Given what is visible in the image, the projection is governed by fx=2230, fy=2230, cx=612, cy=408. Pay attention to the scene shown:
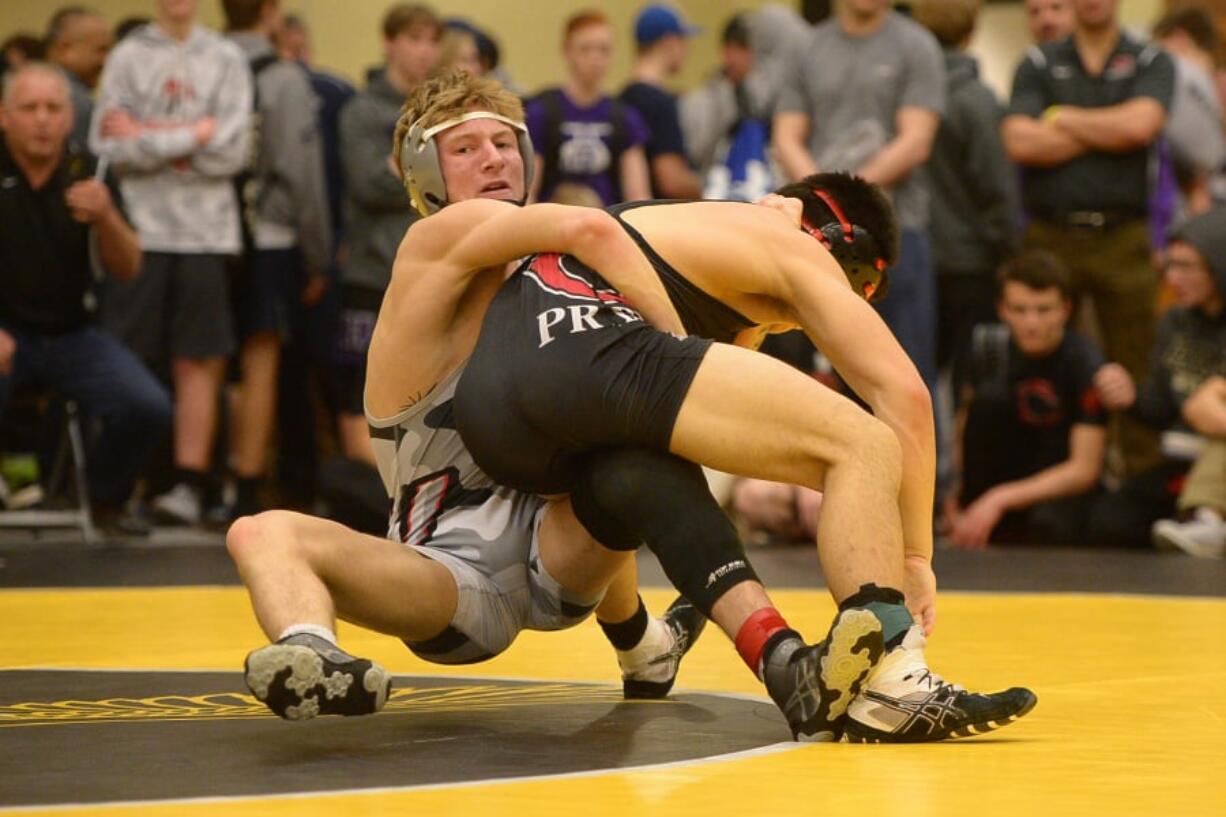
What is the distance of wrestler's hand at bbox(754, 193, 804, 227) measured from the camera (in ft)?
12.7

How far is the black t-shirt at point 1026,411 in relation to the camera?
27.3 ft

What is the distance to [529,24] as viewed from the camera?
15.0 m

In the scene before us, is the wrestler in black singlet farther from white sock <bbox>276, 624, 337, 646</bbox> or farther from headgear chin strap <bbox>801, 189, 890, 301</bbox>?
white sock <bbox>276, 624, 337, 646</bbox>

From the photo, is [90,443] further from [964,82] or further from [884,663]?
[884,663]

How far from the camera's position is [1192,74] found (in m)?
9.38

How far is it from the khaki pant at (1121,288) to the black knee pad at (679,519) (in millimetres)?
5167

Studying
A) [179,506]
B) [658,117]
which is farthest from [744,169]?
[179,506]

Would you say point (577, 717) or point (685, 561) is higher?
point (685, 561)

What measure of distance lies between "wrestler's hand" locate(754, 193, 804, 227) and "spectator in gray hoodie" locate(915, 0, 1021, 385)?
16.4ft

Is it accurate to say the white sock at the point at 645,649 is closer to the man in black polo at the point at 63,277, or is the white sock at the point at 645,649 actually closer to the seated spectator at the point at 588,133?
the man in black polo at the point at 63,277

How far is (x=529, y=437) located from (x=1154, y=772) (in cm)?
114

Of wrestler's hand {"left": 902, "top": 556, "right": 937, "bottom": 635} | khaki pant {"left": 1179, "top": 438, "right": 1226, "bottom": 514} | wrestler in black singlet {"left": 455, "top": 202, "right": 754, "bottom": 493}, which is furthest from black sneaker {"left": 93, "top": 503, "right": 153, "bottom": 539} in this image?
wrestler's hand {"left": 902, "top": 556, "right": 937, "bottom": 635}

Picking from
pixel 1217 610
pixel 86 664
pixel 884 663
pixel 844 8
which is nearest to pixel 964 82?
pixel 844 8

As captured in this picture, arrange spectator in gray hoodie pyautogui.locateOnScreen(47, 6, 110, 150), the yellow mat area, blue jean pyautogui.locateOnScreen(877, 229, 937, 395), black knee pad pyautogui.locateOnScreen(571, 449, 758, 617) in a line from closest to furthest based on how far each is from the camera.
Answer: the yellow mat area
black knee pad pyautogui.locateOnScreen(571, 449, 758, 617)
blue jean pyautogui.locateOnScreen(877, 229, 937, 395)
spectator in gray hoodie pyautogui.locateOnScreen(47, 6, 110, 150)
